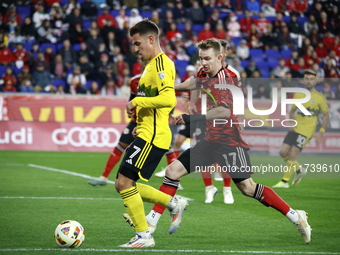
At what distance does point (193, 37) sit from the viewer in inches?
890

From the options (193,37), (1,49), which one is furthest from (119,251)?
(193,37)

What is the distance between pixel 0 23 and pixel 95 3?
3.69 metres

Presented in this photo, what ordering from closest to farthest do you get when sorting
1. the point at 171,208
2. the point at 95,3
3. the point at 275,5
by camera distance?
the point at 171,208, the point at 95,3, the point at 275,5

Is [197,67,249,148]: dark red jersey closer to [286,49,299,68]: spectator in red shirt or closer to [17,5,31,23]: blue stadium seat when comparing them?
[17,5,31,23]: blue stadium seat

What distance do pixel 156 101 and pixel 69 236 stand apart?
1.51m

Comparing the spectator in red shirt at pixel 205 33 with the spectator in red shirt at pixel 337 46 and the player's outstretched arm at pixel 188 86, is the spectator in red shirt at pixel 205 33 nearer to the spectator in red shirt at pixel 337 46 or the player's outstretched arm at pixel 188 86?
the spectator in red shirt at pixel 337 46

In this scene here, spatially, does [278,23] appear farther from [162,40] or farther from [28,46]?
[28,46]

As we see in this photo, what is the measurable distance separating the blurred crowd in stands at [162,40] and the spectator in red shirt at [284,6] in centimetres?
4

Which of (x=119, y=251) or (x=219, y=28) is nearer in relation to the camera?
(x=119, y=251)

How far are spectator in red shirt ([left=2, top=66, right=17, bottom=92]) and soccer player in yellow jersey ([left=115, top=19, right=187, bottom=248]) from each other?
1356 centimetres

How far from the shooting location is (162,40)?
21.9 metres

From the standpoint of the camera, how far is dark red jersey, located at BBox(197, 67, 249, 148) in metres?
6.41

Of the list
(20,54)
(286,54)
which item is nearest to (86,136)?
(20,54)

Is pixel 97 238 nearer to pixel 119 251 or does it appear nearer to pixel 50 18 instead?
pixel 119 251
